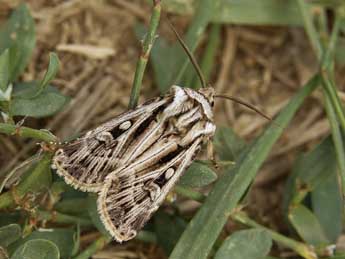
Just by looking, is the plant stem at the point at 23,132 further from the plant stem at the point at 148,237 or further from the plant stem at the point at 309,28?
the plant stem at the point at 309,28

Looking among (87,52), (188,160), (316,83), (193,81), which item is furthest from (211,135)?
(87,52)

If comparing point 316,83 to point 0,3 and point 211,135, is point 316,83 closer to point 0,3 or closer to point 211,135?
point 211,135

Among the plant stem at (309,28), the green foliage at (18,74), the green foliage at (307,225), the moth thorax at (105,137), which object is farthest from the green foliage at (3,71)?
the plant stem at (309,28)

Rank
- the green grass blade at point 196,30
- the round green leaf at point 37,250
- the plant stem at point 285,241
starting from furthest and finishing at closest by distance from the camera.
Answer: the green grass blade at point 196,30, the plant stem at point 285,241, the round green leaf at point 37,250

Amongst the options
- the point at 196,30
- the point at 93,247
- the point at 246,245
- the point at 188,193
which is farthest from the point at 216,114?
the point at 93,247

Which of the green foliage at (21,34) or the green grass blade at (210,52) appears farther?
the green grass blade at (210,52)

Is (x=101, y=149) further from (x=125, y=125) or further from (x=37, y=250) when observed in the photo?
(x=37, y=250)

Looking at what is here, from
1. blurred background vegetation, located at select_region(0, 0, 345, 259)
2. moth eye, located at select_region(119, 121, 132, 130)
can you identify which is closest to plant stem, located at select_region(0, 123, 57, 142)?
blurred background vegetation, located at select_region(0, 0, 345, 259)

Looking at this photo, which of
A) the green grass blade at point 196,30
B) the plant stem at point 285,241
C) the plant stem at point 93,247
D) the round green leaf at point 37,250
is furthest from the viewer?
the green grass blade at point 196,30

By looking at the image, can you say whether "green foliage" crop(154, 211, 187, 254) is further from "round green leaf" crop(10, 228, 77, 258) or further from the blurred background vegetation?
"round green leaf" crop(10, 228, 77, 258)
